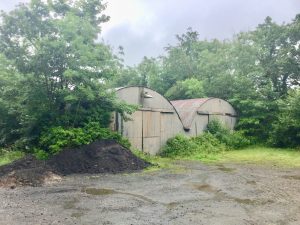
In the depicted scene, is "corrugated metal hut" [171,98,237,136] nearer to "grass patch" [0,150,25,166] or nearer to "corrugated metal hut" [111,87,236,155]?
"corrugated metal hut" [111,87,236,155]

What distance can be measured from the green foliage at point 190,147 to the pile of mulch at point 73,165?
13.7ft

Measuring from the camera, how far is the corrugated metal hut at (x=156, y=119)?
1578 cm

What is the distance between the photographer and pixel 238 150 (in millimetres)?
19734

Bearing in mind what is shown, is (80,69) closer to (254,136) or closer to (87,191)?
(87,191)

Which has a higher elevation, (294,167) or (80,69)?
(80,69)

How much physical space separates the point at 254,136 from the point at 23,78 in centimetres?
1568

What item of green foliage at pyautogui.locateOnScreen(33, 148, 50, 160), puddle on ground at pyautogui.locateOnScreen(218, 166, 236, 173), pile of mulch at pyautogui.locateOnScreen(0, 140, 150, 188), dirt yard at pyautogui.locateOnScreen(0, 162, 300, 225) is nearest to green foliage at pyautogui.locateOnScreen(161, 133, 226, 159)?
puddle on ground at pyautogui.locateOnScreen(218, 166, 236, 173)

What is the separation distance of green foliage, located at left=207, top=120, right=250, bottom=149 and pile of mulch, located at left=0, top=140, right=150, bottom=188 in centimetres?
841

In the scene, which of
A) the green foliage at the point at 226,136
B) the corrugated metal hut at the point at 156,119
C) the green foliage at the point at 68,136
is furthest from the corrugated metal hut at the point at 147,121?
the green foliage at the point at 226,136

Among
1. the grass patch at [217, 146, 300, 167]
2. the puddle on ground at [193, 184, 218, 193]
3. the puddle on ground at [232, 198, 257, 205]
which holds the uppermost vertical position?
the grass patch at [217, 146, 300, 167]

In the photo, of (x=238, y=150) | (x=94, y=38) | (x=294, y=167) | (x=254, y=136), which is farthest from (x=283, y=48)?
(x=94, y=38)

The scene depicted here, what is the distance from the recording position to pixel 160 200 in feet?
26.7

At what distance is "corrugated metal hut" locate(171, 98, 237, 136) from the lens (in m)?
19.7

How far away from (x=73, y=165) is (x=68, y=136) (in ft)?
4.45
